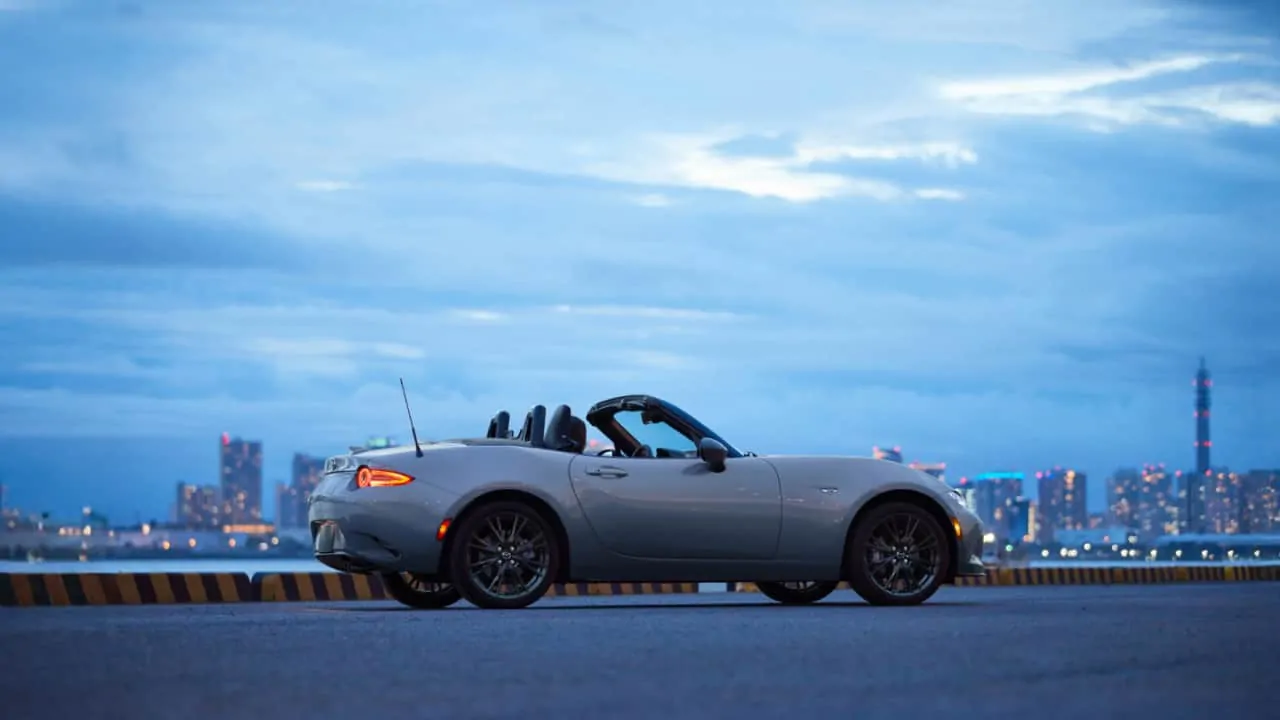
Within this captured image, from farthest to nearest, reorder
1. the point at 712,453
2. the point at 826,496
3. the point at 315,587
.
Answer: the point at 315,587 < the point at 826,496 < the point at 712,453

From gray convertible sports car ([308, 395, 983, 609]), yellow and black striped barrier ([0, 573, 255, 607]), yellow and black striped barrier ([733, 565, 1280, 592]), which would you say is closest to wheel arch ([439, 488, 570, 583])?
gray convertible sports car ([308, 395, 983, 609])

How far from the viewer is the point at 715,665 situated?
Answer: 825 cm

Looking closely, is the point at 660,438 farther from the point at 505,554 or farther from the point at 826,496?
the point at 505,554

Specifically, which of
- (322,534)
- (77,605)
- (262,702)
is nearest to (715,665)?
(262,702)

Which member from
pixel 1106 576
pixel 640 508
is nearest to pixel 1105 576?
pixel 1106 576

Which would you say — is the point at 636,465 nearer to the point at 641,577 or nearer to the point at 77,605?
the point at 641,577

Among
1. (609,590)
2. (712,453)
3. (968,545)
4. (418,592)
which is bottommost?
(609,590)

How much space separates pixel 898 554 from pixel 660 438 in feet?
6.18

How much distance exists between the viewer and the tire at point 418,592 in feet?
48.0

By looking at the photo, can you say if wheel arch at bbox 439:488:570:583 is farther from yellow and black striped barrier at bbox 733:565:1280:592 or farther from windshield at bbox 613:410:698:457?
yellow and black striped barrier at bbox 733:565:1280:592

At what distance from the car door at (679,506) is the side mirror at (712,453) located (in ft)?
0.28

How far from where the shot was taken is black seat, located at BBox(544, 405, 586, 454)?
14.0 m

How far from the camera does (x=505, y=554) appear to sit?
44.2 feet

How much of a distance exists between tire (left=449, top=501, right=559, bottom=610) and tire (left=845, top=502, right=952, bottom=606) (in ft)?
7.28
